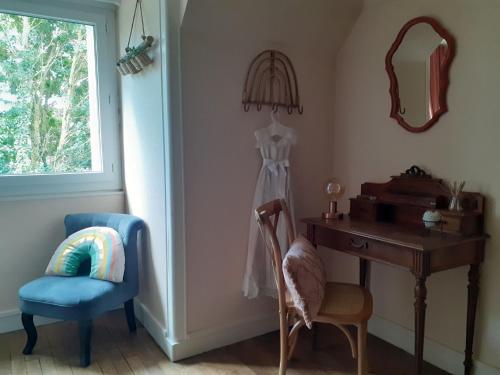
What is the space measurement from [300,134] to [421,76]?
77cm

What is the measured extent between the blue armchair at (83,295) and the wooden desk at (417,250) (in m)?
1.17

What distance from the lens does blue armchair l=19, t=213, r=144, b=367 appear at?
212 centimetres

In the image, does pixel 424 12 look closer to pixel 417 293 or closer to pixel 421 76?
pixel 421 76

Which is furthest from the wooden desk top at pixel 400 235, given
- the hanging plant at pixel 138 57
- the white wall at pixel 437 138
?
the hanging plant at pixel 138 57

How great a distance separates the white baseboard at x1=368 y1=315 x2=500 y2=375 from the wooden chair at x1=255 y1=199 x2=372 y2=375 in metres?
0.52

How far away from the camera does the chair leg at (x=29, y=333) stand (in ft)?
7.48

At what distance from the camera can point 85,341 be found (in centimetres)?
218

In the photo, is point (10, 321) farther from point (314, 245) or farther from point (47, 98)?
point (314, 245)

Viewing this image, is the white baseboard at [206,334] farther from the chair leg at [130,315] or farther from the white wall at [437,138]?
the white wall at [437,138]

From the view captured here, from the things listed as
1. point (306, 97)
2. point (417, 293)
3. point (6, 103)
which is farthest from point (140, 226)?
point (417, 293)

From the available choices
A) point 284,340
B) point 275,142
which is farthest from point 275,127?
point 284,340

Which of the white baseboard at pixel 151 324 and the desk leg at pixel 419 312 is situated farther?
the white baseboard at pixel 151 324

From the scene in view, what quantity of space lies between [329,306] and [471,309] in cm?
69

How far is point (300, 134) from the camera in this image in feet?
8.46
